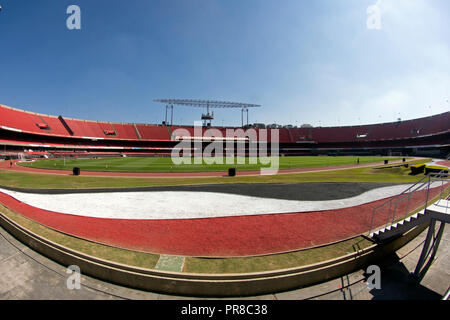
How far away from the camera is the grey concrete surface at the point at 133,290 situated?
540cm

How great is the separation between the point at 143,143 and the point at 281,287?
75922mm

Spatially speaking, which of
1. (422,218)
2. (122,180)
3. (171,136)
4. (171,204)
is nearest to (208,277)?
(171,204)

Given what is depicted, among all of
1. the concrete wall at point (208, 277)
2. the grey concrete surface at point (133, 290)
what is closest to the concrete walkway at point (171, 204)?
the grey concrete surface at point (133, 290)

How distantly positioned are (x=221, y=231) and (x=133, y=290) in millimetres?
4056

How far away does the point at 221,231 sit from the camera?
28.5 ft

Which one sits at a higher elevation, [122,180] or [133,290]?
[122,180]

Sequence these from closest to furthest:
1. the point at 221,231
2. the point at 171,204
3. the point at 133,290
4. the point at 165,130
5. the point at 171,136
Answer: the point at 133,290, the point at 221,231, the point at 171,204, the point at 171,136, the point at 165,130

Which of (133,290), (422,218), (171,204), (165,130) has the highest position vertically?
(165,130)

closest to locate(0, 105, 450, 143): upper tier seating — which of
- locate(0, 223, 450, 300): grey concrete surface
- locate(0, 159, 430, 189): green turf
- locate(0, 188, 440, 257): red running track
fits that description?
locate(0, 159, 430, 189): green turf

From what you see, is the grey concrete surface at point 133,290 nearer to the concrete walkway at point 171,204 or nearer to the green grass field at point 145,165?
the concrete walkway at point 171,204

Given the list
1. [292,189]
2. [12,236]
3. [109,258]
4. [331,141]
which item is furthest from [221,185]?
[331,141]

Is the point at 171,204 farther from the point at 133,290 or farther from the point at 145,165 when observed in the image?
the point at 145,165

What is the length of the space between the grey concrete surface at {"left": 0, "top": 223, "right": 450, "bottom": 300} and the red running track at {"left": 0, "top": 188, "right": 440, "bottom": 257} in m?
1.45

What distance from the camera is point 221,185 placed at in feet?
58.0
